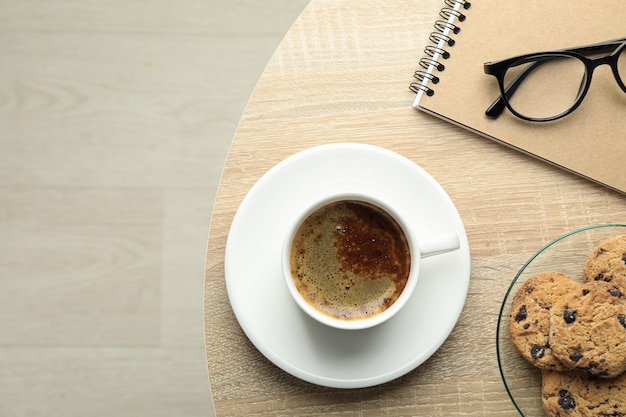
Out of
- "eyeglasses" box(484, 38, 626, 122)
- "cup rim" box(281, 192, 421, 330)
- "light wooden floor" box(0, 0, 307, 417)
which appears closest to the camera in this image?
"cup rim" box(281, 192, 421, 330)

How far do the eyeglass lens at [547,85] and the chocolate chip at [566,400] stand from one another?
0.41 m

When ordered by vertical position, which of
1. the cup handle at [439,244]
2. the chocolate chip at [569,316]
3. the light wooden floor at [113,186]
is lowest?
the light wooden floor at [113,186]

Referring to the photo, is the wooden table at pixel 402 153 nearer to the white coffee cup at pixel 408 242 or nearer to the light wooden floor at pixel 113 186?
the white coffee cup at pixel 408 242

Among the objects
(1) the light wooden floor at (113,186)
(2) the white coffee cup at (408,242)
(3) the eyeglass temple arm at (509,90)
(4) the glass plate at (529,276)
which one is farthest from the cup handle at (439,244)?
(1) the light wooden floor at (113,186)

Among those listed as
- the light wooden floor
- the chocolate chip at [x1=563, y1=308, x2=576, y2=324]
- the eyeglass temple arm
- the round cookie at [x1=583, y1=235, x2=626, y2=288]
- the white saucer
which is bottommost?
the light wooden floor

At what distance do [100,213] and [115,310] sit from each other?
237 mm

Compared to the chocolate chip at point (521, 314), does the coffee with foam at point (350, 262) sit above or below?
below

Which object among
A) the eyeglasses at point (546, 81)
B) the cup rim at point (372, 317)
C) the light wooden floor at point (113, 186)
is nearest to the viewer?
the cup rim at point (372, 317)

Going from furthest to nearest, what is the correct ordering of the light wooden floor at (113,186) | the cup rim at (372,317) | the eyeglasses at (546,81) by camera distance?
1. the light wooden floor at (113,186)
2. the eyeglasses at (546,81)
3. the cup rim at (372,317)

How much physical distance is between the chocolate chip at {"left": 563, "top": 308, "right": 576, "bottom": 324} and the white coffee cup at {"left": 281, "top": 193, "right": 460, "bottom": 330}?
17cm

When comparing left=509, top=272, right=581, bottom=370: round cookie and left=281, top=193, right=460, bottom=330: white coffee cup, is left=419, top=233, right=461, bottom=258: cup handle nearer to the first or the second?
left=281, top=193, right=460, bottom=330: white coffee cup

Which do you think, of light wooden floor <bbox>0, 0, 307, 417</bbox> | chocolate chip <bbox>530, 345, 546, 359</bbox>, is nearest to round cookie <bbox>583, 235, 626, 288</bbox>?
chocolate chip <bbox>530, 345, 546, 359</bbox>

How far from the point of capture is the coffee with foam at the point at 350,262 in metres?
0.98

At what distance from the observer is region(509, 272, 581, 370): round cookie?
921 mm
